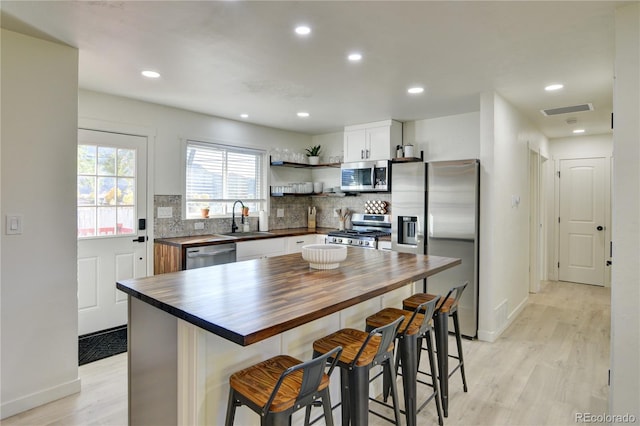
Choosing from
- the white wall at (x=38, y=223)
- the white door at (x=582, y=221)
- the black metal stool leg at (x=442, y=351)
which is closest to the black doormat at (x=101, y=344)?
the white wall at (x=38, y=223)

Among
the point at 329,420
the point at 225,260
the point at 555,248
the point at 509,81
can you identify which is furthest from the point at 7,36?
the point at 555,248

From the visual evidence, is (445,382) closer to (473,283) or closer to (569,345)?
(473,283)

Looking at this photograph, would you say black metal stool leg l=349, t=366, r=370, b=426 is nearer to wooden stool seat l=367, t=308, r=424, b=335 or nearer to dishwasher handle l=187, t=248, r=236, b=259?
wooden stool seat l=367, t=308, r=424, b=335

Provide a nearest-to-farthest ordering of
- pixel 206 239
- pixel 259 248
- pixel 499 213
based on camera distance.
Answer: pixel 499 213
pixel 206 239
pixel 259 248

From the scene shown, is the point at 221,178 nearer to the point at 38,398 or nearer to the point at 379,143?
the point at 379,143

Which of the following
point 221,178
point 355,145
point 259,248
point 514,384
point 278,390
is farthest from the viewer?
point 355,145

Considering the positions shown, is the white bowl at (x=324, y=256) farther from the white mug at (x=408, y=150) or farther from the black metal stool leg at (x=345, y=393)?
the white mug at (x=408, y=150)

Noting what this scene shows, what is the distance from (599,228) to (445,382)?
16.7ft

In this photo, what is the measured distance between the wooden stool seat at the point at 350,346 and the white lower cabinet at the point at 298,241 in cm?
301

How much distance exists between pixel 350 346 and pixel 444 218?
8.09 ft

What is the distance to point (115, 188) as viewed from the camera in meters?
3.82

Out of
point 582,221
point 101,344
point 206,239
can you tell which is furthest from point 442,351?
point 582,221

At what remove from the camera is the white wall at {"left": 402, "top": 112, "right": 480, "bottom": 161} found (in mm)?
4473

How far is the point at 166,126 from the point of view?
4219 mm
